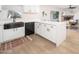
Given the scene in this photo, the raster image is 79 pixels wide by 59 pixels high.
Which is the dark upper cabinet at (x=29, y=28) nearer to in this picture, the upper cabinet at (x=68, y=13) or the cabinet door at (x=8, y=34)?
the cabinet door at (x=8, y=34)

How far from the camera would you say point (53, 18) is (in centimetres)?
144

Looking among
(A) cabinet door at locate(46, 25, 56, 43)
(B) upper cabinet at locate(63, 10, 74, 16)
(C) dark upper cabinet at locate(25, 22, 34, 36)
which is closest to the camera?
(B) upper cabinet at locate(63, 10, 74, 16)

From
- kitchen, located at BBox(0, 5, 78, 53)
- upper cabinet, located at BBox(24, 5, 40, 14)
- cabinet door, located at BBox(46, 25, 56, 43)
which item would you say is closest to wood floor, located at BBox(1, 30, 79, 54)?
kitchen, located at BBox(0, 5, 78, 53)

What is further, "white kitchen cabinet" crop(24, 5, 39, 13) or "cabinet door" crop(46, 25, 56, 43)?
"cabinet door" crop(46, 25, 56, 43)

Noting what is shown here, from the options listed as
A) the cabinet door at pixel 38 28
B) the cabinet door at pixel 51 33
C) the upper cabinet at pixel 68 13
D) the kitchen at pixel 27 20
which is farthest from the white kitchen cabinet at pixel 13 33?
the upper cabinet at pixel 68 13

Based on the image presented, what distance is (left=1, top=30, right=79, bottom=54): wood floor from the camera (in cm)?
144

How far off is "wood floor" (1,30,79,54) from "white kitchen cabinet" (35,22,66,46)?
0.08m

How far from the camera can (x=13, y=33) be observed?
58.0 inches

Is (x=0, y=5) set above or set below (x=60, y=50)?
above

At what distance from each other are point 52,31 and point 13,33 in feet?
1.98

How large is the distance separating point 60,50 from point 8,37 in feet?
2.38

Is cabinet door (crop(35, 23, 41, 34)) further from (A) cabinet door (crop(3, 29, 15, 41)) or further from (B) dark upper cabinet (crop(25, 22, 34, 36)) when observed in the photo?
(A) cabinet door (crop(3, 29, 15, 41))

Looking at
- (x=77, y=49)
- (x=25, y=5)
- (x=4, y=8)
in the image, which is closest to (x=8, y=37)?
(x=4, y=8)
